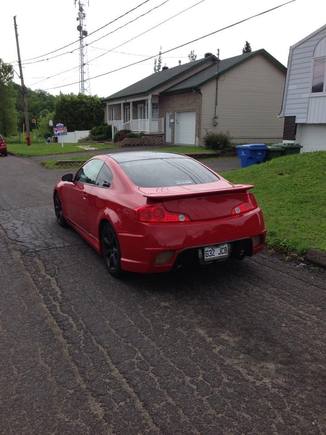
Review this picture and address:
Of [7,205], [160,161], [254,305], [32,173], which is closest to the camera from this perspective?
[254,305]

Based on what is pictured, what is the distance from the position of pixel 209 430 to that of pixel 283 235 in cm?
412

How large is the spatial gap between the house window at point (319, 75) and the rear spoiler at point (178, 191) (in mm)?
13081

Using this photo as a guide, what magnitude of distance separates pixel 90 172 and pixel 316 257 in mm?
3351

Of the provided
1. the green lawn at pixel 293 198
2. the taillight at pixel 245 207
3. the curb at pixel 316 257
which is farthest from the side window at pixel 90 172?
the curb at pixel 316 257

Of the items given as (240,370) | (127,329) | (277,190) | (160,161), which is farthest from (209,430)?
(277,190)

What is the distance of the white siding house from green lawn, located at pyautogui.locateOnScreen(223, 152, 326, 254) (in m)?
5.12

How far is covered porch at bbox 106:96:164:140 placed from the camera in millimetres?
31562

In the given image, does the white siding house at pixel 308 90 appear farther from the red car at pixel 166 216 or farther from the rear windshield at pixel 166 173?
the red car at pixel 166 216

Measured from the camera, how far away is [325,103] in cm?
1596

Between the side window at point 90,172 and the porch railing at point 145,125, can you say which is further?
the porch railing at point 145,125

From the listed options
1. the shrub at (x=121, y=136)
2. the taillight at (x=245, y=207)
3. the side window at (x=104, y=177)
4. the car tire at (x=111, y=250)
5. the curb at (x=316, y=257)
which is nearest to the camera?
the taillight at (x=245, y=207)

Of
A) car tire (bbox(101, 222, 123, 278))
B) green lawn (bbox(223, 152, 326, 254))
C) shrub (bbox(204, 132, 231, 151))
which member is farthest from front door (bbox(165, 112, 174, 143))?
car tire (bbox(101, 222, 123, 278))

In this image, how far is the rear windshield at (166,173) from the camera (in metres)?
5.13

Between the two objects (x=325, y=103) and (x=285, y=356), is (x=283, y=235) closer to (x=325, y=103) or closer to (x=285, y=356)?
(x=285, y=356)
